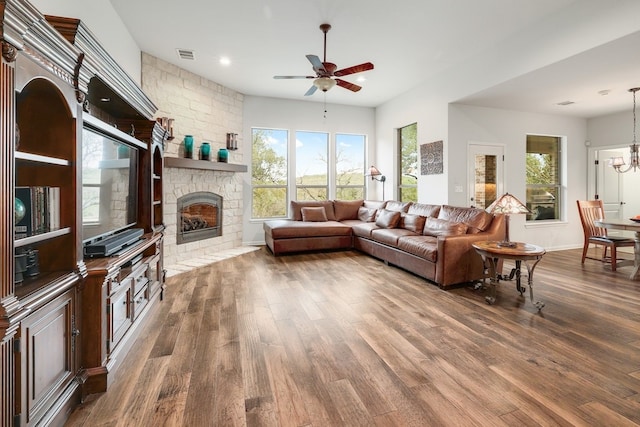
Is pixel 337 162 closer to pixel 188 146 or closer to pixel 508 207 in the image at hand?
pixel 188 146

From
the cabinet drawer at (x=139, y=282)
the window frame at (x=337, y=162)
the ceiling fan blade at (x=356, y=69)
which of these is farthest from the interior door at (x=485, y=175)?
the cabinet drawer at (x=139, y=282)

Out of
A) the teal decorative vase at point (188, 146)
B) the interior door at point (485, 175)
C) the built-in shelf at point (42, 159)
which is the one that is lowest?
the built-in shelf at point (42, 159)

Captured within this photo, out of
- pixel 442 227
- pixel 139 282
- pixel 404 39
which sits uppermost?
pixel 404 39

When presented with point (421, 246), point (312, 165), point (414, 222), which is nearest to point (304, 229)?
point (414, 222)

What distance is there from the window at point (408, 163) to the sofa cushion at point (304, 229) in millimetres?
1821

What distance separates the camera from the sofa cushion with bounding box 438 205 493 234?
13.2 ft

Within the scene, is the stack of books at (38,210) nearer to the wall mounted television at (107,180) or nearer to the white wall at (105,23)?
the wall mounted television at (107,180)

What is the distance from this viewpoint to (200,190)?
566 centimetres

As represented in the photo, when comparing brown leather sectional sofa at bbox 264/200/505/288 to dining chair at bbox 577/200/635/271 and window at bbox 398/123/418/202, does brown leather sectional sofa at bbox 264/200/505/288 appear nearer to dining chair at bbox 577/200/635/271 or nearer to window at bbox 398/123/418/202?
window at bbox 398/123/418/202

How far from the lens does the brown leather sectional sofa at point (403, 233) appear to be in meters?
3.76

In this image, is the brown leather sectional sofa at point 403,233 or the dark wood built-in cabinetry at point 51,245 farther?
the brown leather sectional sofa at point 403,233

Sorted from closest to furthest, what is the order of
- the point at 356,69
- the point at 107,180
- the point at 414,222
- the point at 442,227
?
the point at 107,180 < the point at 356,69 < the point at 442,227 < the point at 414,222

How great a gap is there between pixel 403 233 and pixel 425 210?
0.65 metres

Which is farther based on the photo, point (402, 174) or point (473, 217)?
point (402, 174)
